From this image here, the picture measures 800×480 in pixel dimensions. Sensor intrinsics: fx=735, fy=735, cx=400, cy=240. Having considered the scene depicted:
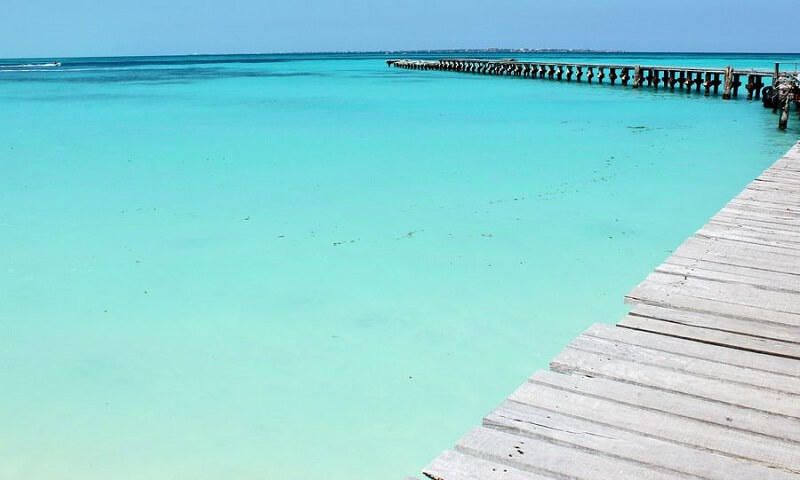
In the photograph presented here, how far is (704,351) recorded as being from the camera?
311cm

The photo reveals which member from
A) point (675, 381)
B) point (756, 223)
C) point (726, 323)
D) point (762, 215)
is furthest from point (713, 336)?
point (762, 215)

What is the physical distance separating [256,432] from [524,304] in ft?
7.91

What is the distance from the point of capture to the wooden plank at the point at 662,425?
230 centimetres

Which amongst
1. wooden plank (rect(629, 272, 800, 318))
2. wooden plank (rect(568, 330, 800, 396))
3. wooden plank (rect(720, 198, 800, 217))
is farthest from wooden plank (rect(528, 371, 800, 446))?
wooden plank (rect(720, 198, 800, 217))

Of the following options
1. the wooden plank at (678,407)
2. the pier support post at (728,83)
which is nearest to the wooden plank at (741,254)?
the wooden plank at (678,407)

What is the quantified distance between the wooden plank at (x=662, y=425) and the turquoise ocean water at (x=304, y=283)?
1.08m

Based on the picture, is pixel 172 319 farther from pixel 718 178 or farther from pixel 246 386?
pixel 718 178

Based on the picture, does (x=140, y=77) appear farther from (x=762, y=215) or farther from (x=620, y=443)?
(x=620, y=443)

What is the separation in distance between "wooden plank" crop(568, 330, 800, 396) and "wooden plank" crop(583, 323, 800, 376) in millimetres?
10

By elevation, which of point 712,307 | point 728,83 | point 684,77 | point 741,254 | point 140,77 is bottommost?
point 712,307

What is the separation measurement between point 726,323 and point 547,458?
1610mm

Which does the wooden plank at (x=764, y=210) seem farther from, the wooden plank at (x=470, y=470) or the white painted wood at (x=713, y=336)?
the wooden plank at (x=470, y=470)

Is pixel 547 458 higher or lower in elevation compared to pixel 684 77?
lower

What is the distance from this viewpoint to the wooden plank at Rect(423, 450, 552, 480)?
85.4 inches
